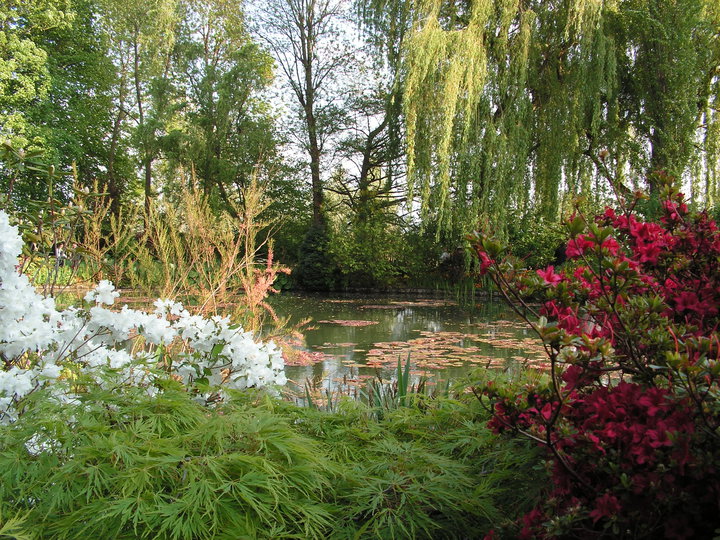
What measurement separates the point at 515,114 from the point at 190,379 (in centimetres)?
764

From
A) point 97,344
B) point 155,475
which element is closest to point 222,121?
point 97,344

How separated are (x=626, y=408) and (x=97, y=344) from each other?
6.66ft

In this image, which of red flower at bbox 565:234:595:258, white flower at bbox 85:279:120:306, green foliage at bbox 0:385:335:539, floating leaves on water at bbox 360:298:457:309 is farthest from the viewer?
floating leaves on water at bbox 360:298:457:309

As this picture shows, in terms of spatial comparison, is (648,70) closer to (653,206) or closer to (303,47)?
(653,206)

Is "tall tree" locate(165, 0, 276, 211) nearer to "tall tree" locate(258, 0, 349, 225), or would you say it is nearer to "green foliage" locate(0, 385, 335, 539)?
"tall tree" locate(258, 0, 349, 225)

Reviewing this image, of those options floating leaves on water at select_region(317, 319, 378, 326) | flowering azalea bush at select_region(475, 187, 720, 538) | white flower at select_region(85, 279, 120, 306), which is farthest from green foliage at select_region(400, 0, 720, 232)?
flowering azalea bush at select_region(475, 187, 720, 538)

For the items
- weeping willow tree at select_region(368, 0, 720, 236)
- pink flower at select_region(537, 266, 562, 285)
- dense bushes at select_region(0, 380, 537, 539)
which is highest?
weeping willow tree at select_region(368, 0, 720, 236)

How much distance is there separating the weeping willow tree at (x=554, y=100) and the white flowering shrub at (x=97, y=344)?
6.68 metres

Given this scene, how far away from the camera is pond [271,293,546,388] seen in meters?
4.72

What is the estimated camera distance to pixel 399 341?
253 inches

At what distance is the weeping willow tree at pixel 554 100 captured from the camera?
25.8ft

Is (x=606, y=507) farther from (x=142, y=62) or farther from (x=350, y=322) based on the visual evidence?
(x=142, y=62)

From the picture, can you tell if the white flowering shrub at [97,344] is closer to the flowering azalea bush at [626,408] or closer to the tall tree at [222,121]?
the flowering azalea bush at [626,408]

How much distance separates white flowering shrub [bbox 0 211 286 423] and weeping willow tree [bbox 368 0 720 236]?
6677mm
